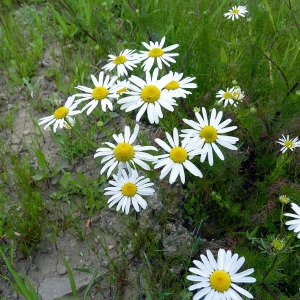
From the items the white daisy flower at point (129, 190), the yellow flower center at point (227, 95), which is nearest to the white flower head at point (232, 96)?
the yellow flower center at point (227, 95)

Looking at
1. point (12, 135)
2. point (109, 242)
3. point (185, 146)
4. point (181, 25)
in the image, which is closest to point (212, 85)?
point (181, 25)

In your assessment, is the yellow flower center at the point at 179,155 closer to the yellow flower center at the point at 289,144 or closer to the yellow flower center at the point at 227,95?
the yellow flower center at the point at 289,144

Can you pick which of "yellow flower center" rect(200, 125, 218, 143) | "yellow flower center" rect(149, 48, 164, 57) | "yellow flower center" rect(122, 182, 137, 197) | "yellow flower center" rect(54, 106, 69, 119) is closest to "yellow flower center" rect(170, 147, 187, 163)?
"yellow flower center" rect(200, 125, 218, 143)

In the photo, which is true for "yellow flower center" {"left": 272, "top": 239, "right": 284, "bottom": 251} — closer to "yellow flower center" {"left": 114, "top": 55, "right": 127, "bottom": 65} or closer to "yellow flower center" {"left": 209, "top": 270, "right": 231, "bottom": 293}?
"yellow flower center" {"left": 209, "top": 270, "right": 231, "bottom": 293}

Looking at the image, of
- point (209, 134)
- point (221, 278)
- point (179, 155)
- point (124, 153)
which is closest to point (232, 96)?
point (209, 134)

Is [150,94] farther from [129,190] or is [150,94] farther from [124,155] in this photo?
[129,190]

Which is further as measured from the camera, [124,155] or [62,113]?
[62,113]

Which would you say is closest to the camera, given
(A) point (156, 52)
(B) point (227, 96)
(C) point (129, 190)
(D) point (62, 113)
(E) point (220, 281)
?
(E) point (220, 281)

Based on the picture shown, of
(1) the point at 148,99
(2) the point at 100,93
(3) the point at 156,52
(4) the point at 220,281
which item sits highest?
(3) the point at 156,52

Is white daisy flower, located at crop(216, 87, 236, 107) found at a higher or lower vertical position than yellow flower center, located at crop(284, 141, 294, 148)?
higher
